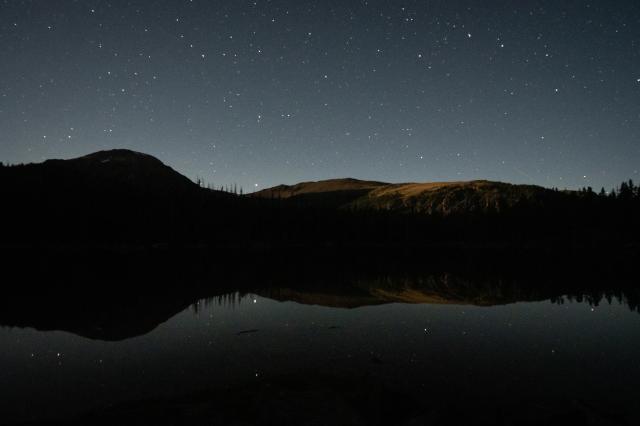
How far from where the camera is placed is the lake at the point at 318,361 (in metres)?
12.4

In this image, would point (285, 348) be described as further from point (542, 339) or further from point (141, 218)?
point (141, 218)

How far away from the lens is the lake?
12352 millimetres

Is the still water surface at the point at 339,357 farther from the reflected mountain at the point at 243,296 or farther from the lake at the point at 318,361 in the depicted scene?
the reflected mountain at the point at 243,296

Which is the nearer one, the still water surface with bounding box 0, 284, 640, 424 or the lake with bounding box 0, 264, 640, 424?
the lake with bounding box 0, 264, 640, 424

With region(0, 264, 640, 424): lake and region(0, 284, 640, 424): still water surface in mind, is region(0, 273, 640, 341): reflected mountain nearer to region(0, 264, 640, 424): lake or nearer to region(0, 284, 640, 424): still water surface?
region(0, 264, 640, 424): lake

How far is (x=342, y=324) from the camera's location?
27.3 meters

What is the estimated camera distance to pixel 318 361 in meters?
18.8

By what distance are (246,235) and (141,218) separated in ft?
128

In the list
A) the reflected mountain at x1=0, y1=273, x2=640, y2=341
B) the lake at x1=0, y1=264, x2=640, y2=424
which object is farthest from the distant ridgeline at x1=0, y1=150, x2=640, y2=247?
the lake at x1=0, y1=264, x2=640, y2=424

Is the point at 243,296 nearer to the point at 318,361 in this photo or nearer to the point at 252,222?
the point at 318,361

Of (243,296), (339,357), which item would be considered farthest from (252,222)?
(339,357)

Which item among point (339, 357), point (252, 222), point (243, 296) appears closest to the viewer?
point (339, 357)

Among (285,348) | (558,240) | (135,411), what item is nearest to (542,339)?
(285,348)

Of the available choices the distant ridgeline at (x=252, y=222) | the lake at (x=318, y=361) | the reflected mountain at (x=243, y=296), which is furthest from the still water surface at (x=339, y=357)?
the distant ridgeline at (x=252, y=222)
